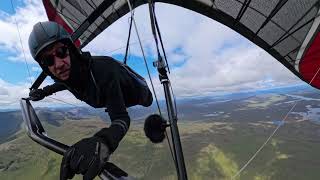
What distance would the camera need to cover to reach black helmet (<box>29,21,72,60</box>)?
2598mm

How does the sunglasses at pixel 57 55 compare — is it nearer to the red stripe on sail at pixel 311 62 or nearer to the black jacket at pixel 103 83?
the black jacket at pixel 103 83

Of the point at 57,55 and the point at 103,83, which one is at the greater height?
the point at 57,55

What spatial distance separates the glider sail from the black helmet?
3.74m

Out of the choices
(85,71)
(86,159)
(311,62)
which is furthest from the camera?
(311,62)

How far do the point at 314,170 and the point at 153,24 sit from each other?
610 feet

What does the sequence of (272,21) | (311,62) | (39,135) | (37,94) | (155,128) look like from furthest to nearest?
(311,62) < (272,21) < (37,94) < (155,128) < (39,135)

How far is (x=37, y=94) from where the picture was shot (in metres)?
4.32

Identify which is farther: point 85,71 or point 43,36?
point 85,71

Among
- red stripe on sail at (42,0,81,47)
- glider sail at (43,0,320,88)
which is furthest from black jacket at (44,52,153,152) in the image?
red stripe on sail at (42,0,81,47)

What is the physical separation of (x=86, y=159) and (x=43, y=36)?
1.28 meters

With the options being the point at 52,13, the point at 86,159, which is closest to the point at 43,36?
the point at 86,159

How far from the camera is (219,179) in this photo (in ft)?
555

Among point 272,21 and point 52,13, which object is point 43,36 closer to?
point 272,21

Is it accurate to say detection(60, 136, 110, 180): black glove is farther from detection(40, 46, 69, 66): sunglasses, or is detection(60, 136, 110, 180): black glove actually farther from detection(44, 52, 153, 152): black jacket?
detection(40, 46, 69, 66): sunglasses
